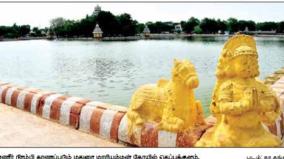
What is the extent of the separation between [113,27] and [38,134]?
65244 millimetres

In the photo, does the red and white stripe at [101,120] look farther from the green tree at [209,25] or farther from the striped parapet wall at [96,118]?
the green tree at [209,25]

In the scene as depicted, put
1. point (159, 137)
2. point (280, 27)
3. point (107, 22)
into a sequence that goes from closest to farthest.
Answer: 1. point (159, 137)
2. point (280, 27)
3. point (107, 22)

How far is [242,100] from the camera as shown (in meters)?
2.88

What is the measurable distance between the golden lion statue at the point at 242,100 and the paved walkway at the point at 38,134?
5.12ft

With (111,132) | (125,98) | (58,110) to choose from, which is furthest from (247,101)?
(125,98)

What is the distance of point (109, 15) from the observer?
67875 mm

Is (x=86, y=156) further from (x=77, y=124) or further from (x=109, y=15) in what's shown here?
(x=109, y=15)

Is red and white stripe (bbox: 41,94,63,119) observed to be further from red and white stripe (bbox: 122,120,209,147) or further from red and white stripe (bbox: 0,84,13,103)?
red and white stripe (bbox: 122,120,209,147)

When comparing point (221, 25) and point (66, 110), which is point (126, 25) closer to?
point (221, 25)

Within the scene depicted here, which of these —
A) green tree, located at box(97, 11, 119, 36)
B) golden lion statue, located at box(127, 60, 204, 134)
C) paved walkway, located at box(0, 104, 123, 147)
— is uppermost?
green tree, located at box(97, 11, 119, 36)

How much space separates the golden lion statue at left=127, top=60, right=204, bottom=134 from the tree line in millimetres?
60255

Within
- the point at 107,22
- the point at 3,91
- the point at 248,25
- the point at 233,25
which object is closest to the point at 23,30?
the point at 107,22

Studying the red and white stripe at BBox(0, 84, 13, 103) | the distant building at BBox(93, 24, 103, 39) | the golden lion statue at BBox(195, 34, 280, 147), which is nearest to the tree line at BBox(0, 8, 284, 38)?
the distant building at BBox(93, 24, 103, 39)

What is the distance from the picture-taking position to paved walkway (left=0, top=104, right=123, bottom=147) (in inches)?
167
